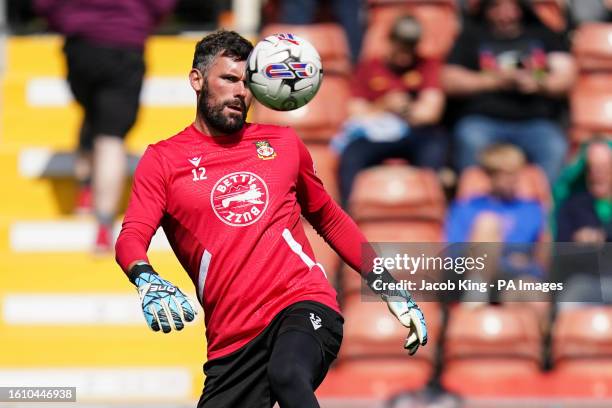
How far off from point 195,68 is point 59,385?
3.62 metres

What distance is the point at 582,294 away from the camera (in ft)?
25.7

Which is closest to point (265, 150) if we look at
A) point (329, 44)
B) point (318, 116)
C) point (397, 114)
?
point (397, 114)

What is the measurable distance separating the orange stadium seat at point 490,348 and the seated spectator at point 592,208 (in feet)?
1.95

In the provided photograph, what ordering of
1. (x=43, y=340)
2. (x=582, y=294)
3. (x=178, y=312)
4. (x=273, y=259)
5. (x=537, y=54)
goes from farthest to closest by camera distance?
(x=537, y=54), (x=43, y=340), (x=582, y=294), (x=273, y=259), (x=178, y=312)

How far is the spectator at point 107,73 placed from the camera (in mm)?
8617

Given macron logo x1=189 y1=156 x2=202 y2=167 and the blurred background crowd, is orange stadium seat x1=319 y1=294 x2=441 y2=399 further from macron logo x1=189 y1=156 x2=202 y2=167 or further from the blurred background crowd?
macron logo x1=189 y1=156 x2=202 y2=167

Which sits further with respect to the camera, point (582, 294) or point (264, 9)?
point (264, 9)

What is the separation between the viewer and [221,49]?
Answer: 4980 millimetres

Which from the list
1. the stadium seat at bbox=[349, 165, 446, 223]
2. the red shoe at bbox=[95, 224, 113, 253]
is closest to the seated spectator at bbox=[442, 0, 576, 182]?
the stadium seat at bbox=[349, 165, 446, 223]

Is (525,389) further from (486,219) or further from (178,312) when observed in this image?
(178,312)

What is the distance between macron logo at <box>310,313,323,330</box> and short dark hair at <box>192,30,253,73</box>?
1.00 metres

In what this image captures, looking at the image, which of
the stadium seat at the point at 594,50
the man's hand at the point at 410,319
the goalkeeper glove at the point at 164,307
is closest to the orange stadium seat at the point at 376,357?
the stadium seat at the point at 594,50

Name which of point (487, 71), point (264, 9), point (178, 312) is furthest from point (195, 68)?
point (264, 9)

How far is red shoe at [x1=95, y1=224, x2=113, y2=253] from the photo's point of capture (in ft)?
28.8
